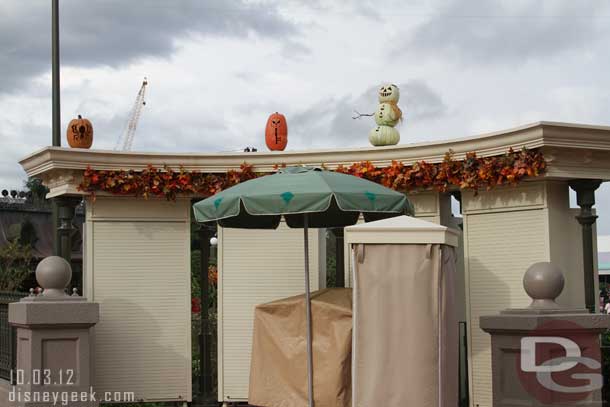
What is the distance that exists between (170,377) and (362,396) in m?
4.22

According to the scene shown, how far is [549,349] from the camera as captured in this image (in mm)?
7098

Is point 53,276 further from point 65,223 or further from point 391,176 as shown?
point 391,176

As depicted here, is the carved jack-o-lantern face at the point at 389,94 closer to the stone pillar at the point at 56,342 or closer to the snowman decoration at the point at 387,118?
the snowman decoration at the point at 387,118

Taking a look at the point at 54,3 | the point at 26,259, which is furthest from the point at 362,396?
the point at 26,259

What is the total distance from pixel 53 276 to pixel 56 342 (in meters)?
0.67

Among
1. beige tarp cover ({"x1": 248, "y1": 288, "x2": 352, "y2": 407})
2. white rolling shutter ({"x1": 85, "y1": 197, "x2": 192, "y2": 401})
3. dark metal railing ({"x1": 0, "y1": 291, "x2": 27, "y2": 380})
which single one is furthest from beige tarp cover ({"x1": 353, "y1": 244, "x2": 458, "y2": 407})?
dark metal railing ({"x1": 0, "y1": 291, "x2": 27, "y2": 380})

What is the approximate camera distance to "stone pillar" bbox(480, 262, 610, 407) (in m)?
7.08

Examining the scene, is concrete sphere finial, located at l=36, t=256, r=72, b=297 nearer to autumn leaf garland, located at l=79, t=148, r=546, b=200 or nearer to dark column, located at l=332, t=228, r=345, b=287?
autumn leaf garland, located at l=79, t=148, r=546, b=200

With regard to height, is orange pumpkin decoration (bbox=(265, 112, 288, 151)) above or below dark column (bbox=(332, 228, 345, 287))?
above

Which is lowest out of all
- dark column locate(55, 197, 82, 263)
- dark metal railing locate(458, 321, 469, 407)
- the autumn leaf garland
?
dark metal railing locate(458, 321, 469, 407)

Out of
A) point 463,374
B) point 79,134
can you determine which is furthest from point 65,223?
point 463,374

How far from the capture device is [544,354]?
709cm

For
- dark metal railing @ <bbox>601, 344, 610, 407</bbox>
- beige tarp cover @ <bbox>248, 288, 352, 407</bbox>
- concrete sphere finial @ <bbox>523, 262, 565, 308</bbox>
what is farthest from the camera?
dark metal railing @ <bbox>601, 344, 610, 407</bbox>

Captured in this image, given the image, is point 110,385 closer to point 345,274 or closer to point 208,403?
point 208,403
